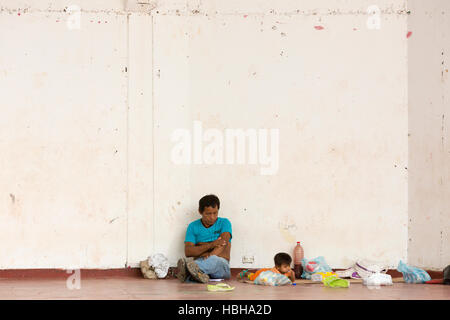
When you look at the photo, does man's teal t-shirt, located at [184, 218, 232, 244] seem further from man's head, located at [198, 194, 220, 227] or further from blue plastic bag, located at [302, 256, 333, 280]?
blue plastic bag, located at [302, 256, 333, 280]

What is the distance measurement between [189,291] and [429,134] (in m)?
2.90

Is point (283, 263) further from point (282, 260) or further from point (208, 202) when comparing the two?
point (208, 202)

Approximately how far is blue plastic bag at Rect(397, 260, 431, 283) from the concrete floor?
0.14 meters

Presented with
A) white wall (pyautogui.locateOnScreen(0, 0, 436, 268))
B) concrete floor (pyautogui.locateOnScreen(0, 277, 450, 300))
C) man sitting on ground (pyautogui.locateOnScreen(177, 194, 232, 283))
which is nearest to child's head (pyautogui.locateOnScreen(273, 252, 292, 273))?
concrete floor (pyautogui.locateOnScreen(0, 277, 450, 300))

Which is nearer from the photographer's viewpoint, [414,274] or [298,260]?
[414,274]

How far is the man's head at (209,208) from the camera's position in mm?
6574

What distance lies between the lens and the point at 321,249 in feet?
22.6

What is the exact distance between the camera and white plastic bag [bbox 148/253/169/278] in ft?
21.8

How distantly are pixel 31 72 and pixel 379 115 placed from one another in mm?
3617

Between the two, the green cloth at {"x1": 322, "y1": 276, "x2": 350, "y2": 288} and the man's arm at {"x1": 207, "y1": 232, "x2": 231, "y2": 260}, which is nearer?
the green cloth at {"x1": 322, "y1": 276, "x2": 350, "y2": 288}

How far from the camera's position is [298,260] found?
676 cm

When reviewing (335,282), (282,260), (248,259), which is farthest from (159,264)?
(335,282)

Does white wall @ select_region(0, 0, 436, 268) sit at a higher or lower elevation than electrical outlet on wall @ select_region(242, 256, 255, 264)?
higher
